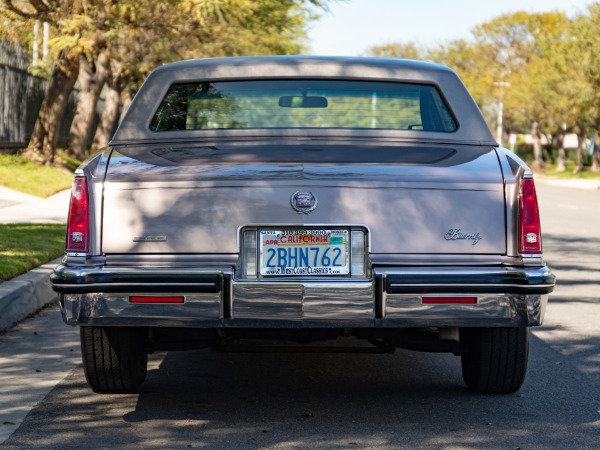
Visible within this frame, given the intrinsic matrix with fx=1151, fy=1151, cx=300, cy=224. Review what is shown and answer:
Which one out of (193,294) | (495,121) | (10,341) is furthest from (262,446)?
(495,121)

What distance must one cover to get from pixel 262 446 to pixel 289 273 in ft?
2.46

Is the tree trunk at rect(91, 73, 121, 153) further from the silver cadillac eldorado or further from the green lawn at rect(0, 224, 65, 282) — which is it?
the silver cadillac eldorado

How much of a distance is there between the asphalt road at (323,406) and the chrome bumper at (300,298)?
0.48m

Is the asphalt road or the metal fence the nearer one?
the asphalt road

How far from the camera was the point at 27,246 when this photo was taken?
11430 millimetres

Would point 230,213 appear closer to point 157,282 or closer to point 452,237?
point 157,282

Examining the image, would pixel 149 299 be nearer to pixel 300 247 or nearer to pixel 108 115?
pixel 300 247

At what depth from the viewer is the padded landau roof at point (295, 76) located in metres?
5.96

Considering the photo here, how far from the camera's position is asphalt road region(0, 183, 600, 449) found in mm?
4941

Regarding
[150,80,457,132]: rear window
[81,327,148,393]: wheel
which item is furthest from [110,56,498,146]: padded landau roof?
[81,327,148,393]: wheel

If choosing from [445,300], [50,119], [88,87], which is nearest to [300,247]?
[445,300]

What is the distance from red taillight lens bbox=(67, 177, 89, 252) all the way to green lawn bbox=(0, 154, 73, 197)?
1690cm

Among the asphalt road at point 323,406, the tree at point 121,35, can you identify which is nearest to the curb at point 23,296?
the asphalt road at point 323,406

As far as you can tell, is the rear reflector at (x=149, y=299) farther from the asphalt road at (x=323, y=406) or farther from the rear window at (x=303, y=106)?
the rear window at (x=303, y=106)
